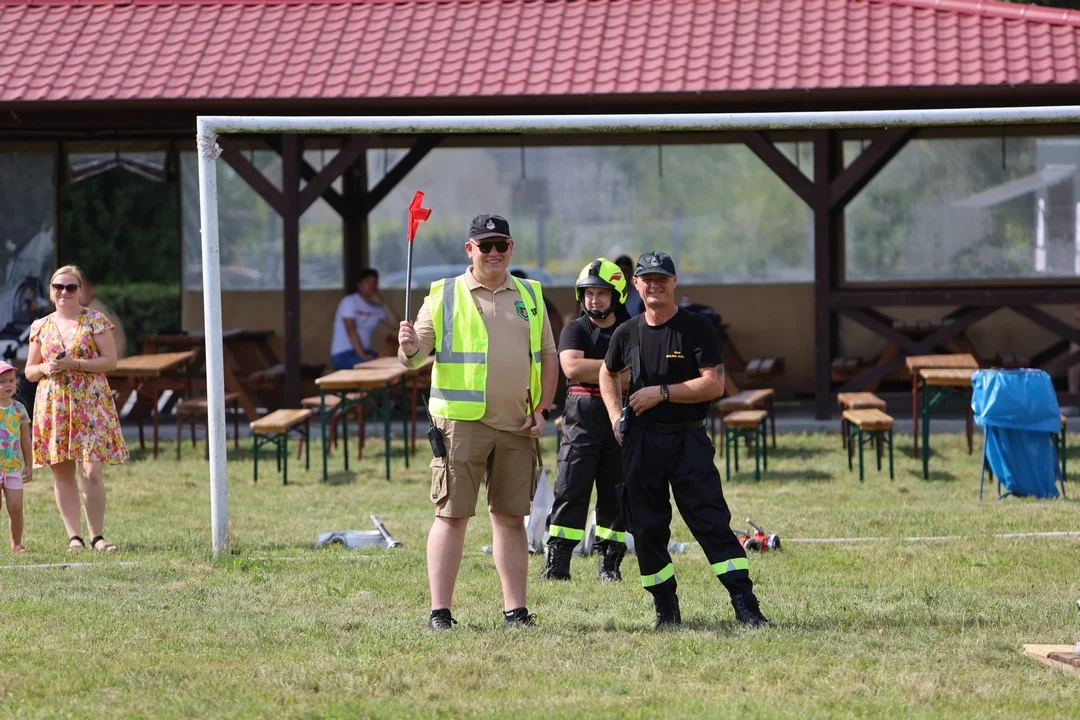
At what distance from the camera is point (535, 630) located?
253 inches

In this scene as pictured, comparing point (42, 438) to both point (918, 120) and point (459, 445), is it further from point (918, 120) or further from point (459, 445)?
point (918, 120)

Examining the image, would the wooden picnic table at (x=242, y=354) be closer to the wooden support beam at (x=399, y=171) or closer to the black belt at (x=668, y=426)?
the wooden support beam at (x=399, y=171)

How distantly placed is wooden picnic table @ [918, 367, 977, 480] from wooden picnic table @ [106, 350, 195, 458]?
231 inches

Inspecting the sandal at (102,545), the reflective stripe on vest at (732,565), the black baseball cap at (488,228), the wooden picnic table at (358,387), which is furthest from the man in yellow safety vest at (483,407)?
the wooden picnic table at (358,387)

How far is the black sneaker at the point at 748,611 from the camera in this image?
6.42 metres

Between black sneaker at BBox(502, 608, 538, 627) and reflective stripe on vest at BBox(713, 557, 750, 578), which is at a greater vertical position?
reflective stripe on vest at BBox(713, 557, 750, 578)

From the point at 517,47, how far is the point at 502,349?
25.6 feet

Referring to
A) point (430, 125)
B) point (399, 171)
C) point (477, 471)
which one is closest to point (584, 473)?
point (477, 471)

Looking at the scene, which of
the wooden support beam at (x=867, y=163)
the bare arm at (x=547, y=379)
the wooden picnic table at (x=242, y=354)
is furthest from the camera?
the wooden picnic table at (x=242, y=354)

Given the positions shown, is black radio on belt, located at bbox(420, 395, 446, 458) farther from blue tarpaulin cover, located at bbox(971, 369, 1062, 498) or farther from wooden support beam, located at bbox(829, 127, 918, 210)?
wooden support beam, located at bbox(829, 127, 918, 210)

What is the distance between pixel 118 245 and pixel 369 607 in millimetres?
10176

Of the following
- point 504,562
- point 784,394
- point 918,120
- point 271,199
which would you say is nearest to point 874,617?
point 504,562

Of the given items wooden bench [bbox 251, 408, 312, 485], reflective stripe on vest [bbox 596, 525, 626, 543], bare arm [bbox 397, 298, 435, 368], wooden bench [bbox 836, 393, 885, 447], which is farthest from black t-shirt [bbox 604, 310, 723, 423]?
wooden bench [bbox 836, 393, 885, 447]

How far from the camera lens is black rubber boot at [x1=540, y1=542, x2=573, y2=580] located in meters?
7.74
